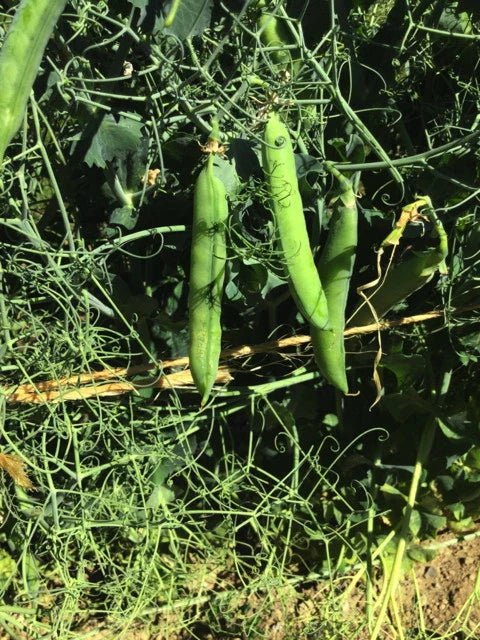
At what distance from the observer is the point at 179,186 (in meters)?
1.80

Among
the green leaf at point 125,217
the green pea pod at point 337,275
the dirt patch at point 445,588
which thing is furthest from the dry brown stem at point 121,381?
→ the dirt patch at point 445,588

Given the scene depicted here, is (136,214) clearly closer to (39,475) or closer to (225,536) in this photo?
(39,475)

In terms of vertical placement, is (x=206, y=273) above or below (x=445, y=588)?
above

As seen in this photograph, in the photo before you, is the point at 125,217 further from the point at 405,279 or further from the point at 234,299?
the point at 405,279

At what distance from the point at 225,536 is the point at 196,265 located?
104 centimetres

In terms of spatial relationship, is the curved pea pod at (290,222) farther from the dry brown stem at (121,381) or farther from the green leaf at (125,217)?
the green leaf at (125,217)

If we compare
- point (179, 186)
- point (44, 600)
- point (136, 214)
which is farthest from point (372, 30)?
point (44, 600)

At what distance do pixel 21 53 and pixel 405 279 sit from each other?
0.98m

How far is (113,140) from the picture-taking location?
1632 mm

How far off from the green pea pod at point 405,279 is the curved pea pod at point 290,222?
16cm

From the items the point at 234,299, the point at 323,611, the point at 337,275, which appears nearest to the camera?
the point at 337,275

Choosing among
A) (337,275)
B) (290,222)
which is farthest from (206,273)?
(337,275)

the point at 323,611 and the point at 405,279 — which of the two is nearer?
the point at 405,279

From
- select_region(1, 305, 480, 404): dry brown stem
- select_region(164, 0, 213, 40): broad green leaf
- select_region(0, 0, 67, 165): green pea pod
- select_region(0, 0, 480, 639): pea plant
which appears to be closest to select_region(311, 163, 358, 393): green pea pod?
select_region(0, 0, 480, 639): pea plant
